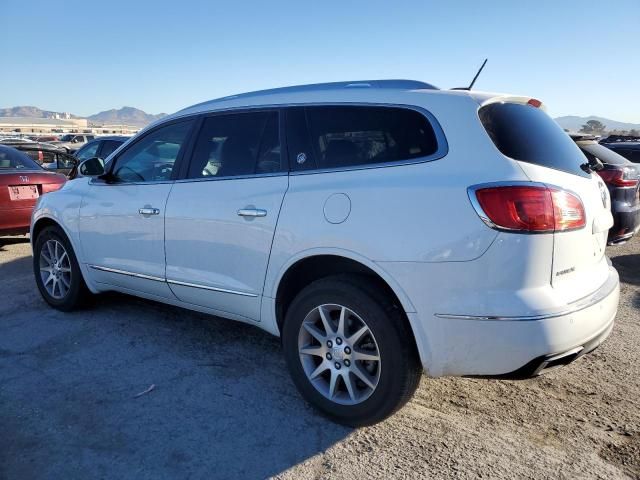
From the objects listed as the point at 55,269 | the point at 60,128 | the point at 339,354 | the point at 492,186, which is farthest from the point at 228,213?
the point at 60,128

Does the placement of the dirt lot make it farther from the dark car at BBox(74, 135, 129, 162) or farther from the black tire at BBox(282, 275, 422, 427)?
the dark car at BBox(74, 135, 129, 162)

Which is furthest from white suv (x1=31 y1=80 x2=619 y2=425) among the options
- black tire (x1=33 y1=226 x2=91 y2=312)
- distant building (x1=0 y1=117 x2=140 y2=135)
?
distant building (x1=0 y1=117 x2=140 y2=135)

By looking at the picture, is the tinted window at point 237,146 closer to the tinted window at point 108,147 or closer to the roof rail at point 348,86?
the roof rail at point 348,86

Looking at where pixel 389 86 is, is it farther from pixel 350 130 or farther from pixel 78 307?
pixel 78 307

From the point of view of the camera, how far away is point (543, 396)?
136 inches

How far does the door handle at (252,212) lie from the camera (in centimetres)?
336

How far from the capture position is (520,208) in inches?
Result: 99.3

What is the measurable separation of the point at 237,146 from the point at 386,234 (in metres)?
1.45

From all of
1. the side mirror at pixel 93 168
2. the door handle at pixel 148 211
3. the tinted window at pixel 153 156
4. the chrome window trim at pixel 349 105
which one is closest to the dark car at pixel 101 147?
the side mirror at pixel 93 168

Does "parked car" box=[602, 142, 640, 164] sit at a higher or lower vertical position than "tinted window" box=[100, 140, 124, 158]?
lower

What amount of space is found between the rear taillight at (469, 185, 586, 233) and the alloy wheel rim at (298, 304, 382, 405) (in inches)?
34.3

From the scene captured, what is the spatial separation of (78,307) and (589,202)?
4314 mm

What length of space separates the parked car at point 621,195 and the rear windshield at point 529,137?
3.98m

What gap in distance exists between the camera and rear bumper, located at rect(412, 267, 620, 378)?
253 cm
